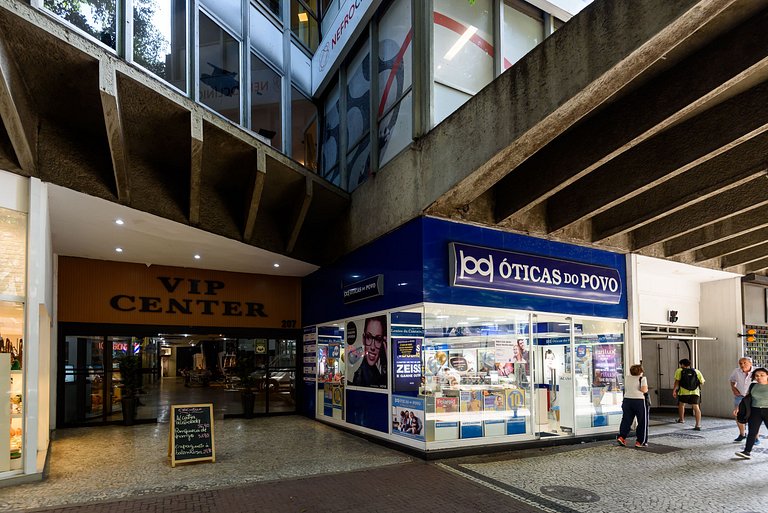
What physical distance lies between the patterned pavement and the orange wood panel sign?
318 centimetres

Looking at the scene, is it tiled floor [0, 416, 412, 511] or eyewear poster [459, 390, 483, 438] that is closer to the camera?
tiled floor [0, 416, 412, 511]

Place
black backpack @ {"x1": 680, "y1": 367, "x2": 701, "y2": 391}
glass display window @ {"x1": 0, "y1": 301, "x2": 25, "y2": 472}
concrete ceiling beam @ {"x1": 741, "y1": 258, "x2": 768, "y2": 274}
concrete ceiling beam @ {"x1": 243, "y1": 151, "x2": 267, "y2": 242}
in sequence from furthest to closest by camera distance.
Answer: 1. concrete ceiling beam @ {"x1": 741, "y1": 258, "x2": 768, "y2": 274}
2. black backpack @ {"x1": 680, "y1": 367, "x2": 701, "y2": 391}
3. concrete ceiling beam @ {"x1": 243, "y1": 151, "x2": 267, "y2": 242}
4. glass display window @ {"x1": 0, "y1": 301, "x2": 25, "y2": 472}

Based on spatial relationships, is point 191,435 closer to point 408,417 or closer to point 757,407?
point 408,417

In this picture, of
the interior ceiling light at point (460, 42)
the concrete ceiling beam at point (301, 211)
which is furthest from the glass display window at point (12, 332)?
the interior ceiling light at point (460, 42)

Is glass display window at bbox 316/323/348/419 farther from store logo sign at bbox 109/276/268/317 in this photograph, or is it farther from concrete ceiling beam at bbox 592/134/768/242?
concrete ceiling beam at bbox 592/134/768/242

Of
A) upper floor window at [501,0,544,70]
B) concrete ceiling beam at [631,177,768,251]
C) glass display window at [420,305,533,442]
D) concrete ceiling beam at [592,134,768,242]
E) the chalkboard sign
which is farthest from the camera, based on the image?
upper floor window at [501,0,544,70]

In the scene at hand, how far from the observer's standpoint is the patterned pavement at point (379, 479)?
5863 mm

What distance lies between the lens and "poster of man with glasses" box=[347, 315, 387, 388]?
9.12m

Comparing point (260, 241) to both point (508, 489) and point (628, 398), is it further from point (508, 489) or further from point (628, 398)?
point (628, 398)

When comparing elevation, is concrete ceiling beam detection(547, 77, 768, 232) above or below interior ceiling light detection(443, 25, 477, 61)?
below

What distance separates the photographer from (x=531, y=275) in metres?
9.40

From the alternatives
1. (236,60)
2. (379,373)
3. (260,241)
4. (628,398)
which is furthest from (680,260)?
(236,60)

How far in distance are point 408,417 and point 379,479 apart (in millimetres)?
1645

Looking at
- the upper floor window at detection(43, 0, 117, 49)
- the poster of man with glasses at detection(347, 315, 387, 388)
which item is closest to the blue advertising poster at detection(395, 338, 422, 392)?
the poster of man with glasses at detection(347, 315, 387, 388)
